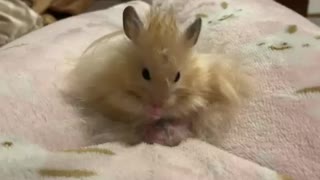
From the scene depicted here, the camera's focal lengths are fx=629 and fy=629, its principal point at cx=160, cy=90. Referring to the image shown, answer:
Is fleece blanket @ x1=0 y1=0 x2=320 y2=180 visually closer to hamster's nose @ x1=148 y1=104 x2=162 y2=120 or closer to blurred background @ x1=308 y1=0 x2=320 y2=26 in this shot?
hamster's nose @ x1=148 y1=104 x2=162 y2=120

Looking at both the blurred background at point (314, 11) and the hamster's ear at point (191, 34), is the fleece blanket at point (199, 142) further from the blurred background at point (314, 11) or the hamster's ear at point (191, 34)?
the blurred background at point (314, 11)

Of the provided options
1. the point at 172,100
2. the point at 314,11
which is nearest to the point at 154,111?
Result: the point at 172,100

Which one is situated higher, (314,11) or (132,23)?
(132,23)

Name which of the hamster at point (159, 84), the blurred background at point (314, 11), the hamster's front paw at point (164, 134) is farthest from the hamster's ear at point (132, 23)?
the blurred background at point (314, 11)

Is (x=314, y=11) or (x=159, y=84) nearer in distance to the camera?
(x=159, y=84)

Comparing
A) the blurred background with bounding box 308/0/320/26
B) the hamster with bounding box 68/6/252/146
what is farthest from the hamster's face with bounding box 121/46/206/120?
the blurred background with bounding box 308/0/320/26

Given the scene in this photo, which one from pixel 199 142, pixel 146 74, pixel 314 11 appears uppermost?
pixel 146 74

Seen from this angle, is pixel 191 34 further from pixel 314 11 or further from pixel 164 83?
pixel 314 11
